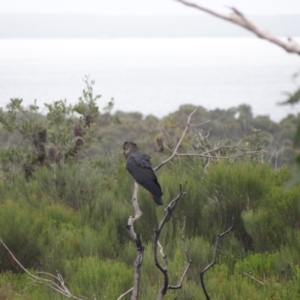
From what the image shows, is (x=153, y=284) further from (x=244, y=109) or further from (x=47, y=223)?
(x=244, y=109)

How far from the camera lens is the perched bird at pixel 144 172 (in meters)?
4.20

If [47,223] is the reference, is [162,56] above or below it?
above

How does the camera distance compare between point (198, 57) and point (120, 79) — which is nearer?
point (120, 79)

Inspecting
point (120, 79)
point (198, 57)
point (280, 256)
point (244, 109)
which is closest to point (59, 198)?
point (280, 256)

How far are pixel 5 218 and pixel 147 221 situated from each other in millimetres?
1239

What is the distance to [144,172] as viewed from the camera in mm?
4316

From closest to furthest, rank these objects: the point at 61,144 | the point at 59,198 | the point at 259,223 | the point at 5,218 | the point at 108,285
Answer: the point at 108,285 < the point at 259,223 < the point at 5,218 < the point at 59,198 < the point at 61,144

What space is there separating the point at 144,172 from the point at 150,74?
95.5 m

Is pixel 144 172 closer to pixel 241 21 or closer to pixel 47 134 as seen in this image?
pixel 241 21

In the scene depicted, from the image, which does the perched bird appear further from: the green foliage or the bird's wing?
the green foliage

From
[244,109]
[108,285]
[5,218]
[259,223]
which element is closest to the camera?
[108,285]

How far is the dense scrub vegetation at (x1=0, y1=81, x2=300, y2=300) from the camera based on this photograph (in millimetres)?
4234

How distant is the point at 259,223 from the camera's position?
5125 mm

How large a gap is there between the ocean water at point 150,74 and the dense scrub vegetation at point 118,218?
703 millimetres
